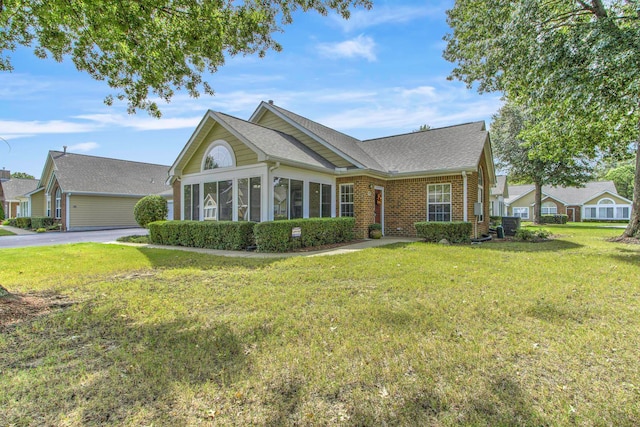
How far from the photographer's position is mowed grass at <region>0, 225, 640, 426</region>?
2.37 metres

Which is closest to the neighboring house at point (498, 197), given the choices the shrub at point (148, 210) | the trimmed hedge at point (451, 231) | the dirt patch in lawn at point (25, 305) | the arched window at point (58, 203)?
the trimmed hedge at point (451, 231)

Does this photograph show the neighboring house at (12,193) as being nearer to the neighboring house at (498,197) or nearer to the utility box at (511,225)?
the utility box at (511,225)

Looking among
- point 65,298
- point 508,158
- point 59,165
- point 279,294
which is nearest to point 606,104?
point 279,294

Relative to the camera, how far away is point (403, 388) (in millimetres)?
2621

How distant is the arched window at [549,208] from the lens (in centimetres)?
4397

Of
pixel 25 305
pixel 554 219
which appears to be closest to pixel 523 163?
pixel 554 219

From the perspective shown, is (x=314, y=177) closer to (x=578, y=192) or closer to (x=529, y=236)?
(x=529, y=236)

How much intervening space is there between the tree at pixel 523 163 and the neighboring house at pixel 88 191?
29417 millimetres

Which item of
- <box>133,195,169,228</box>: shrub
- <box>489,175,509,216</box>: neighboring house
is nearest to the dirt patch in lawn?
<box>133,195,169,228</box>: shrub

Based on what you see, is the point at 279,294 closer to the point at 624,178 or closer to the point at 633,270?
the point at 633,270

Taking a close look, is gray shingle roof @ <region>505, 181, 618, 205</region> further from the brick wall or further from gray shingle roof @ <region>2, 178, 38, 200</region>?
gray shingle roof @ <region>2, 178, 38, 200</region>

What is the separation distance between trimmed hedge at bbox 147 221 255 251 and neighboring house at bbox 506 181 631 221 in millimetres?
40971

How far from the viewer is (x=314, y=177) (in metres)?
13.1

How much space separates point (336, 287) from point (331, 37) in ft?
21.8
